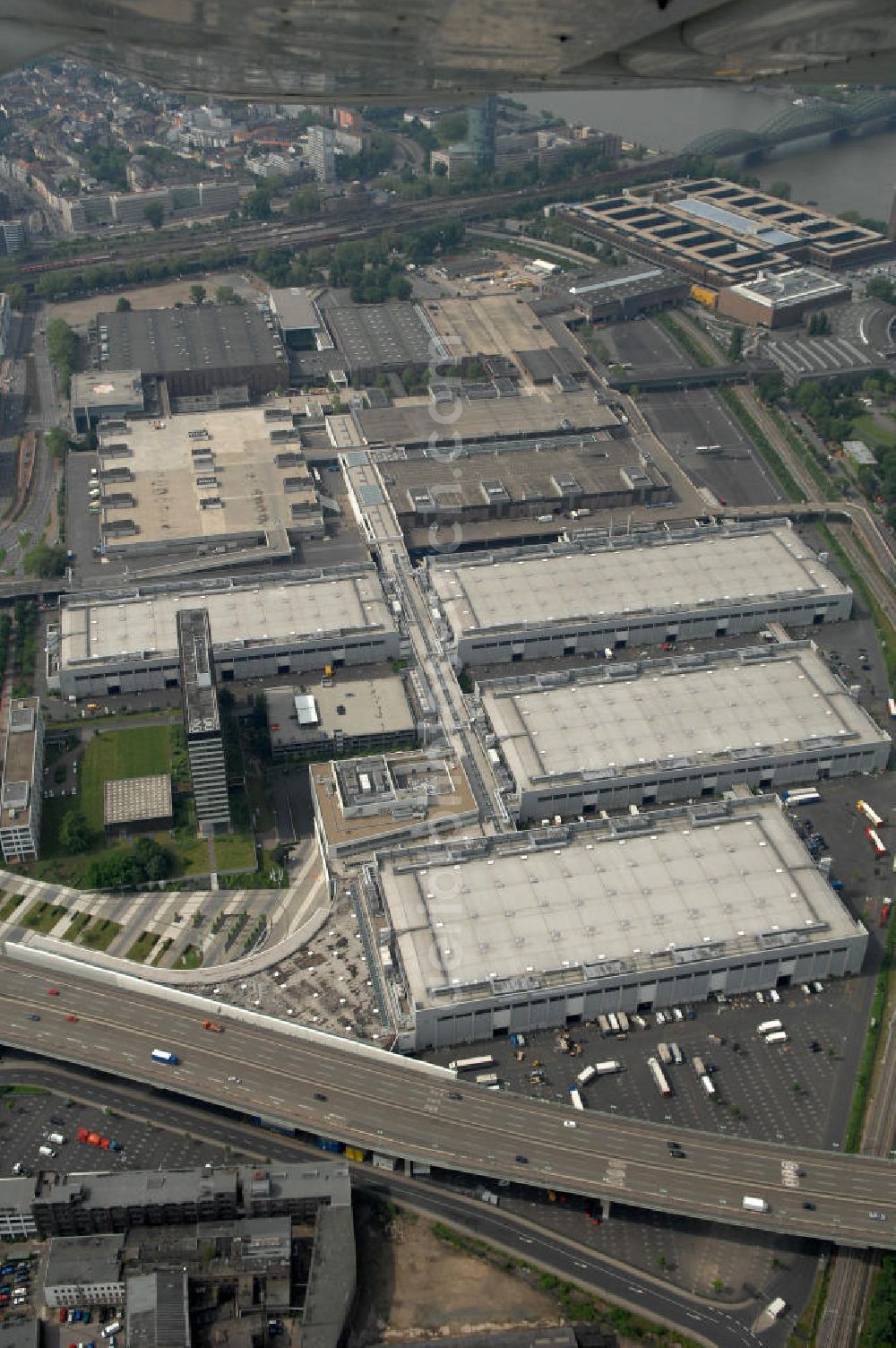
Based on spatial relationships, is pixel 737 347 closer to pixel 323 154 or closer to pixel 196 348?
pixel 196 348

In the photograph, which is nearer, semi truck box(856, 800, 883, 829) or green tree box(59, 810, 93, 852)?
green tree box(59, 810, 93, 852)

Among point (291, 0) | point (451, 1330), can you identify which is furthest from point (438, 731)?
point (291, 0)

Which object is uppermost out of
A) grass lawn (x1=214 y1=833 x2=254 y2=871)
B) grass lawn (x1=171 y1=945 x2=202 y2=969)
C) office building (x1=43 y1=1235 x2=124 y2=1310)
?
grass lawn (x1=214 y1=833 x2=254 y2=871)

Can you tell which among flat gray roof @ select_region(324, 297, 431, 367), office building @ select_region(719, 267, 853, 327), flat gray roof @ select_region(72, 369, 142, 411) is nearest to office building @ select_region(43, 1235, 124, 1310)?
flat gray roof @ select_region(72, 369, 142, 411)

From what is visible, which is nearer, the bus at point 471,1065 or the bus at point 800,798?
the bus at point 471,1065

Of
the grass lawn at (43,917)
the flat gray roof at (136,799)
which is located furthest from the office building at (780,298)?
the grass lawn at (43,917)

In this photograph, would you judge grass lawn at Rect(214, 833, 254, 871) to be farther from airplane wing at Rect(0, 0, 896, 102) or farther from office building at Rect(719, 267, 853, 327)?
office building at Rect(719, 267, 853, 327)

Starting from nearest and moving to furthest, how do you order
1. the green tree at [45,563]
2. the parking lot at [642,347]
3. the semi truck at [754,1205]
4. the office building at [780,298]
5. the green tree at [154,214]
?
Result: the semi truck at [754,1205], the green tree at [45,563], the parking lot at [642,347], the office building at [780,298], the green tree at [154,214]

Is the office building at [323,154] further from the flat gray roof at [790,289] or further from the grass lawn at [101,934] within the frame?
the grass lawn at [101,934]
